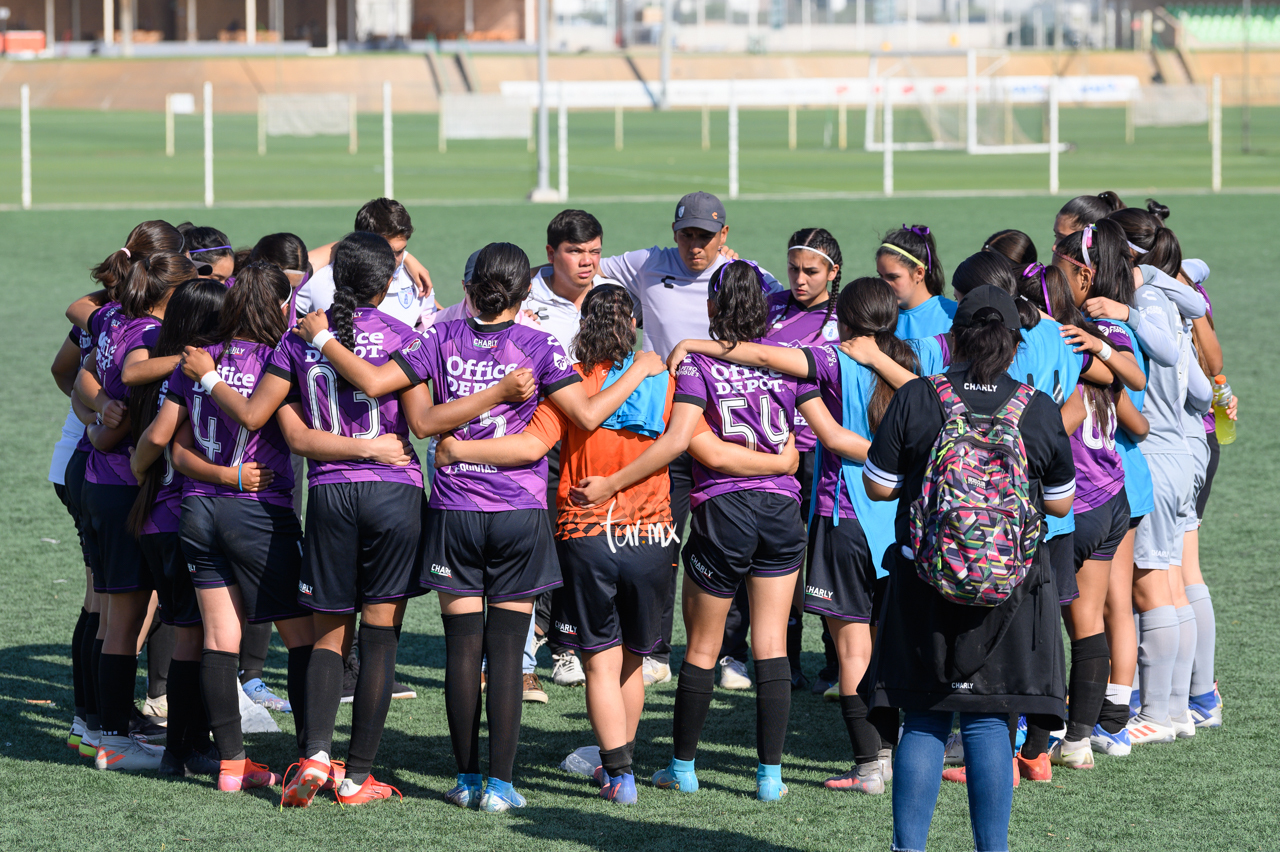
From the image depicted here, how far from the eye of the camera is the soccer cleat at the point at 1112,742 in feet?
17.8

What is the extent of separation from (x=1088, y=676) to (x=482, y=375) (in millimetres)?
2503

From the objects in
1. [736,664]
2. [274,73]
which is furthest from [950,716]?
[274,73]

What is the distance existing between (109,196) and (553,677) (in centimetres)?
2407

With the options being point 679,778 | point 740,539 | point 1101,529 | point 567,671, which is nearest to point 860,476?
point 740,539

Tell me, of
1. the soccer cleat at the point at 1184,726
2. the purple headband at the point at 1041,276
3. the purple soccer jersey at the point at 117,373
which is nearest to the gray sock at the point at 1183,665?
the soccer cleat at the point at 1184,726

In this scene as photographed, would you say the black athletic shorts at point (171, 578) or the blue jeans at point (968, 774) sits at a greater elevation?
the black athletic shorts at point (171, 578)

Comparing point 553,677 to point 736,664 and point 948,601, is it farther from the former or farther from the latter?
point 948,601

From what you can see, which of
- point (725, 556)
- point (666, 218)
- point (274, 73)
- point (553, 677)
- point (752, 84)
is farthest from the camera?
point (752, 84)

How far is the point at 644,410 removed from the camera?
191 inches

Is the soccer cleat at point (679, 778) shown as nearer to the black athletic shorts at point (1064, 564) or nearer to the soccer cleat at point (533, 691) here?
the soccer cleat at point (533, 691)

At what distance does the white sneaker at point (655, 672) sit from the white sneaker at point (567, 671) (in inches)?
11.6

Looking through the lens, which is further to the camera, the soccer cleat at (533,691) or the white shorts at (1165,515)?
the soccer cleat at (533,691)

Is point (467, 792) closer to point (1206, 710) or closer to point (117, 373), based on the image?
point (117, 373)

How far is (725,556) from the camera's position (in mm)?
4898
